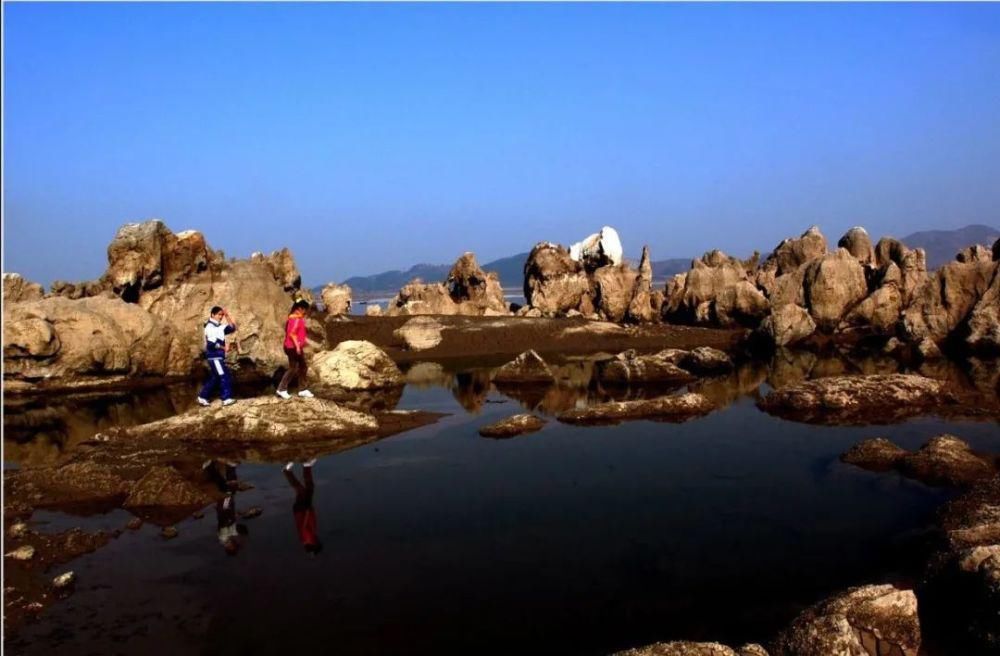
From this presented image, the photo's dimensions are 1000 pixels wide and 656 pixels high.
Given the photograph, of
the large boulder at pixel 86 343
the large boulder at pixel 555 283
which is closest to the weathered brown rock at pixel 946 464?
the large boulder at pixel 86 343

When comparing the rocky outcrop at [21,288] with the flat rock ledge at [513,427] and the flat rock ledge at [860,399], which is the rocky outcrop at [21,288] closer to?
the flat rock ledge at [513,427]

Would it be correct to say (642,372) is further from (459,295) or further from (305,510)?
(459,295)

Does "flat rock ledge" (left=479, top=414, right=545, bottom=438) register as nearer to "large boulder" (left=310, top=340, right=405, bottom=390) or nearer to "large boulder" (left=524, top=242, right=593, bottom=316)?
"large boulder" (left=310, top=340, right=405, bottom=390)

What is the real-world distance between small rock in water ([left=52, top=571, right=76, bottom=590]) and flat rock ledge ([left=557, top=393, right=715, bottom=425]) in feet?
39.9

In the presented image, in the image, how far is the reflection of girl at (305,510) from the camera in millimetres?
10680

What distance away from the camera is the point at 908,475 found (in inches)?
529

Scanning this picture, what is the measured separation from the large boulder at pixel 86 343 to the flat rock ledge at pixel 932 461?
22978 mm

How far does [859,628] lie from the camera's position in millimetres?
7164

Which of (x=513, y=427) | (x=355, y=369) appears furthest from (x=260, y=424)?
(x=355, y=369)

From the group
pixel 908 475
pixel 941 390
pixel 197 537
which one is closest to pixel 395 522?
pixel 197 537

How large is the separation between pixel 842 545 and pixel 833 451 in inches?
226

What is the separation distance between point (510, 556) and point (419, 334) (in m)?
29.3

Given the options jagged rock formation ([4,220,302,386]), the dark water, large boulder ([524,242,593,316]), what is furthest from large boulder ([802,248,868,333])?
jagged rock formation ([4,220,302,386])

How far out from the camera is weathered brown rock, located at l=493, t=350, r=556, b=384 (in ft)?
88.5
